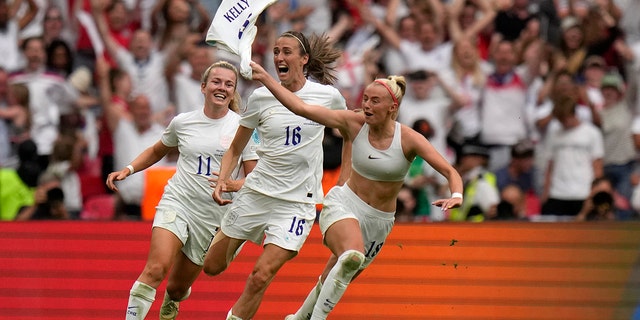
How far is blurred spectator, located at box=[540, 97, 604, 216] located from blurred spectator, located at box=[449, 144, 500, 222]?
689 mm

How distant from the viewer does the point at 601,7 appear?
15.1 metres

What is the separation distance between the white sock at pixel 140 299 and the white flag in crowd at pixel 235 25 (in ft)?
6.64

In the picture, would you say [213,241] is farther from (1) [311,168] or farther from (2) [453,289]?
(2) [453,289]

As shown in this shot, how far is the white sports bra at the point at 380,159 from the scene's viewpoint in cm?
988

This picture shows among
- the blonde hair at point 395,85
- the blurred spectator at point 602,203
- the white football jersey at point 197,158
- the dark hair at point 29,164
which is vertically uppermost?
the blonde hair at point 395,85

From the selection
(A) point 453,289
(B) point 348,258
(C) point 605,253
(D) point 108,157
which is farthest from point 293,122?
(D) point 108,157

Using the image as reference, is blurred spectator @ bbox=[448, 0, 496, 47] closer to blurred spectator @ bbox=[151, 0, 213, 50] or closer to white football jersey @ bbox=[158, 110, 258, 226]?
blurred spectator @ bbox=[151, 0, 213, 50]

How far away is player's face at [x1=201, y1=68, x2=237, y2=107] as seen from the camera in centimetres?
1048

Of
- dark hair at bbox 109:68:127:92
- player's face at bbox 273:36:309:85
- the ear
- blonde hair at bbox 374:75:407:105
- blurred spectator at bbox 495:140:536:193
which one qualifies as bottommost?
blurred spectator at bbox 495:140:536:193

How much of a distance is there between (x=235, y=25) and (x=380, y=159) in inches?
57.2

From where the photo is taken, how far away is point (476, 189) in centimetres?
1351

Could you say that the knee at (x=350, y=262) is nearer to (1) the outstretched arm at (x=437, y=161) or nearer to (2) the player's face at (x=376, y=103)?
(1) the outstretched arm at (x=437, y=161)

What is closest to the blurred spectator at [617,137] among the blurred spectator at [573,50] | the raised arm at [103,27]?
the blurred spectator at [573,50]

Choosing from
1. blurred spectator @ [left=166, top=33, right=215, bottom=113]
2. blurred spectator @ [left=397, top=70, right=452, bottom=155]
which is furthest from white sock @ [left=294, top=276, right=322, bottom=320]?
blurred spectator @ [left=166, top=33, right=215, bottom=113]
